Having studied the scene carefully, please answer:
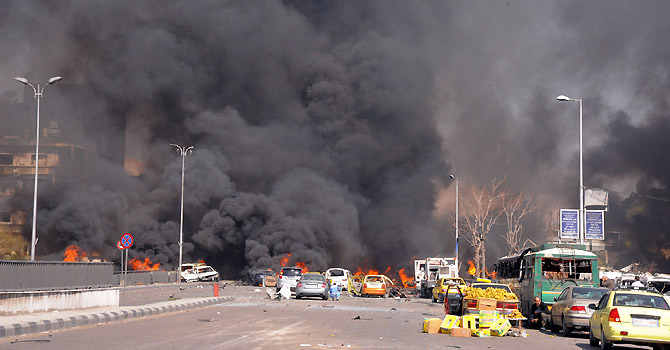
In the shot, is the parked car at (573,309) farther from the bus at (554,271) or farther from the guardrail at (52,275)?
the guardrail at (52,275)

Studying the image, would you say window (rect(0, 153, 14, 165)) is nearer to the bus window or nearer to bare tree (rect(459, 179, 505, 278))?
bare tree (rect(459, 179, 505, 278))

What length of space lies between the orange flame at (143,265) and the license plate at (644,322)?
187 feet

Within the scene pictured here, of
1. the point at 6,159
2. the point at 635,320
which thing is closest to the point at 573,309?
the point at 635,320

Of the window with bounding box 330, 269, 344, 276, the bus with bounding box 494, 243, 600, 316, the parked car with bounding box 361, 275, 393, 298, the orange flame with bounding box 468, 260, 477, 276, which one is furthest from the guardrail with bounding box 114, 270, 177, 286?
the bus with bounding box 494, 243, 600, 316

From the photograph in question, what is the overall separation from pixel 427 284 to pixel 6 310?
3187cm

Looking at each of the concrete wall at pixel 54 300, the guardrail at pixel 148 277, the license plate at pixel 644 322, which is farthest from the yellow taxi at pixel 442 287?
the license plate at pixel 644 322

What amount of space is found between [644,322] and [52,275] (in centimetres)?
1668

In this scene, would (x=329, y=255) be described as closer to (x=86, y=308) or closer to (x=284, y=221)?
(x=284, y=221)

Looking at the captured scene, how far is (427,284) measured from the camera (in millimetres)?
47781

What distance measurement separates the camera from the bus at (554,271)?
80.1 ft

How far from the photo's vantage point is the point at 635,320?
50.0 feet

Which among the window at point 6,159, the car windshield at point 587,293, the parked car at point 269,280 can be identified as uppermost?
the window at point 6,159

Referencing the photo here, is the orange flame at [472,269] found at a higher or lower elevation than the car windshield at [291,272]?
lower

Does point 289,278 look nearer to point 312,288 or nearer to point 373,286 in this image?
point 373,286
